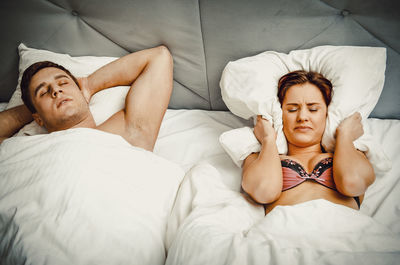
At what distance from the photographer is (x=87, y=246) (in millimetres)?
719

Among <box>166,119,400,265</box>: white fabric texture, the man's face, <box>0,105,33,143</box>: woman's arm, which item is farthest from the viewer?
<box>0,105,33,143</box>: woman's arm

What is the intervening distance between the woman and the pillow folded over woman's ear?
0.03m

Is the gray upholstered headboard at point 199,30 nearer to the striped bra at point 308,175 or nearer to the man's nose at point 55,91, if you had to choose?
the man's nose at point 55,91

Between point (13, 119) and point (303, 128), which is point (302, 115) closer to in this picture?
point (303, 128)

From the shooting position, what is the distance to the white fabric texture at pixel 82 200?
2.35 ft

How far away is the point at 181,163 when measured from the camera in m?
1.19

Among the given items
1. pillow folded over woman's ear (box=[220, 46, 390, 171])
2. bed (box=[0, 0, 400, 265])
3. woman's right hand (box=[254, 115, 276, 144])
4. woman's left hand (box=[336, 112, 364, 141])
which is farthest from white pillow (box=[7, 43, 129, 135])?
woman's left hand (box=[336, 112, 364, 141])

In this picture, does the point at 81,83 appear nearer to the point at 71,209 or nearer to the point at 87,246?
the point at 71,209

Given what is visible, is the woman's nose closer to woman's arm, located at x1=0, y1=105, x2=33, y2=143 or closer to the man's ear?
the man's ear

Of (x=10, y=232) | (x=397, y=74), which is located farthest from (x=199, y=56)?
(x=10, y=232)

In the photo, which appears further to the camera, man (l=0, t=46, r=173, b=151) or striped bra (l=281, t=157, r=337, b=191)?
man (l=0, t=46, r=173, b=151)

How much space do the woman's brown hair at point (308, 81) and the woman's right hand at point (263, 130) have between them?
122mm

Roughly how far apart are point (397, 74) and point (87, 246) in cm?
132

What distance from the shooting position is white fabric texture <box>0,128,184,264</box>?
0.72 m
